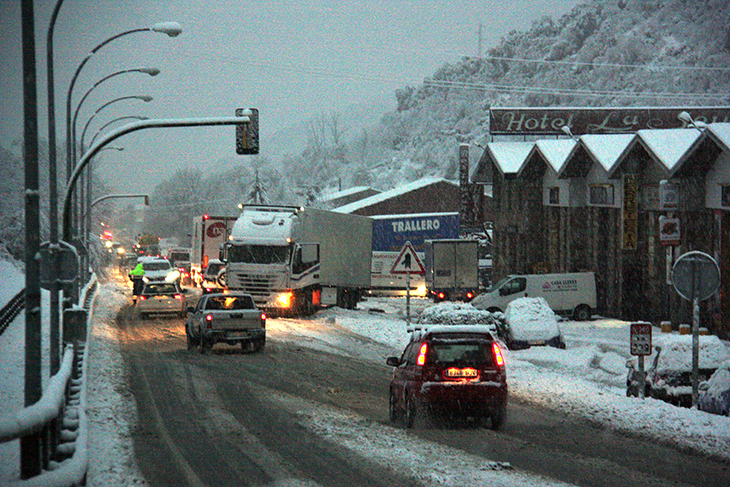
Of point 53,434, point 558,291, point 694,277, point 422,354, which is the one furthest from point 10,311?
point 558,291

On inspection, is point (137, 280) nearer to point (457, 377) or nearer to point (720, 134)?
point (720, 134)

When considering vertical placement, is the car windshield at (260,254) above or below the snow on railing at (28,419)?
above

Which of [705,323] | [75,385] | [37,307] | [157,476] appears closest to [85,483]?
[157,476]

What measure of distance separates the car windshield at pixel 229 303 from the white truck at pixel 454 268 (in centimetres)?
1996

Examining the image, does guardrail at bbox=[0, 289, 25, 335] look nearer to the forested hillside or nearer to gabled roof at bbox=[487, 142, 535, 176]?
gabled roof at bbox=[487, 142, 535, 176]

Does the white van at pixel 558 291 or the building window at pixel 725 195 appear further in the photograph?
the white van at pixel 558 291

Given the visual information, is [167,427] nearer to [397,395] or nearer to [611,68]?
[397,395]

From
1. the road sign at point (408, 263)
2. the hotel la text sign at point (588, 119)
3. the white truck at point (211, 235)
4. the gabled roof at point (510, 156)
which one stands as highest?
the hotel la text sign at point (588, 119)

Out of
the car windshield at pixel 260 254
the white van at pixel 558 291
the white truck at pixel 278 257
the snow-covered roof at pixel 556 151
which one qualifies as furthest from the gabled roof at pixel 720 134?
the car windshield at pixel 260 254

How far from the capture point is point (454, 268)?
43344 millimetres

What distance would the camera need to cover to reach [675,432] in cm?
1264

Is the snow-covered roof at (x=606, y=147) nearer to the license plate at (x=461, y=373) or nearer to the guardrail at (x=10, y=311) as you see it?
the guardrail at (x=10, y=311)

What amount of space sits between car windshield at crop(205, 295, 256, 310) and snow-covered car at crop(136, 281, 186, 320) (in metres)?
10.6

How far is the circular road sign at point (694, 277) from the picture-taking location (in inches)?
581
